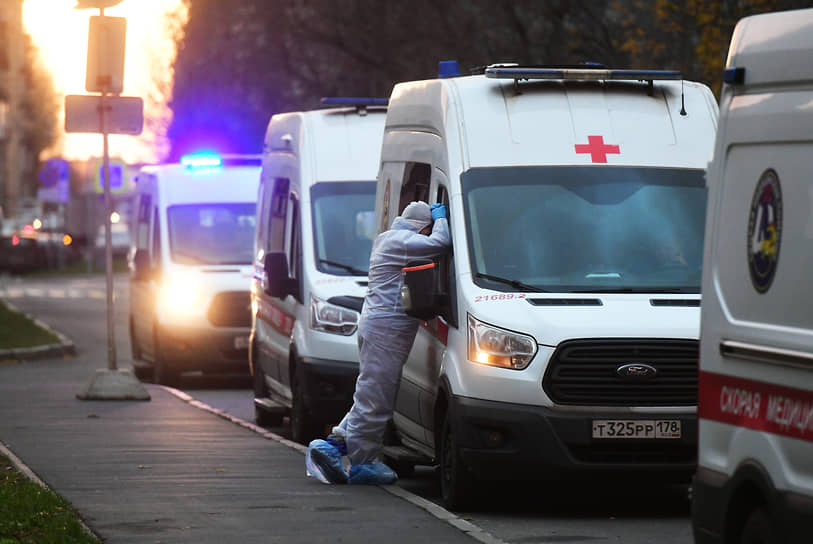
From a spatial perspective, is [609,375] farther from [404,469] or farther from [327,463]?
[404,469]

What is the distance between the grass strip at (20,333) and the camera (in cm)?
2555

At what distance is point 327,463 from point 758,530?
16.0 feet

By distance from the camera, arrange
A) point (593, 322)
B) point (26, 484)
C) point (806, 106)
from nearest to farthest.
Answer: point (806, 106), point (593, 322), point (26, 484)

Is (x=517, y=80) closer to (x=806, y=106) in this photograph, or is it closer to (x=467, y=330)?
(x=467, y=330)

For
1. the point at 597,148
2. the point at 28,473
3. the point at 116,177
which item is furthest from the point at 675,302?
the point at 116,177

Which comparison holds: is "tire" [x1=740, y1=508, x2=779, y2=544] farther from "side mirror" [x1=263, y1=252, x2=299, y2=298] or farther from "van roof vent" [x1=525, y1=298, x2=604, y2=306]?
"side mirror" [x1=263, y1=252, x2=299, y2=298]

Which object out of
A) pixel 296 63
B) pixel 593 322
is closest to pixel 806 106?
pixel 593 322

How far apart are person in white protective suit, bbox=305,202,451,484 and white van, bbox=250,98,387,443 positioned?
2418mm

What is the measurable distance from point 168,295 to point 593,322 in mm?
10990

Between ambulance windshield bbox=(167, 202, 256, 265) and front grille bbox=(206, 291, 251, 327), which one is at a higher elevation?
ambulance windshield bbox=(167, 202, 256, 265)

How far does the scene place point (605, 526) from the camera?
382 inches

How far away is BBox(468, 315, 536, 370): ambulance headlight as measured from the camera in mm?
9672

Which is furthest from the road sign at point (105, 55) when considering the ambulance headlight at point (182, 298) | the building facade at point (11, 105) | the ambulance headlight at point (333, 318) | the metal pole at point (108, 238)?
the building facade at point (11, 105)

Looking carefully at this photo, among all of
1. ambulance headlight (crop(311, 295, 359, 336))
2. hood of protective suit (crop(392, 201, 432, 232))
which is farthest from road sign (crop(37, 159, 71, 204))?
hood of protective suit (crop(392, 201, 432, 232))
